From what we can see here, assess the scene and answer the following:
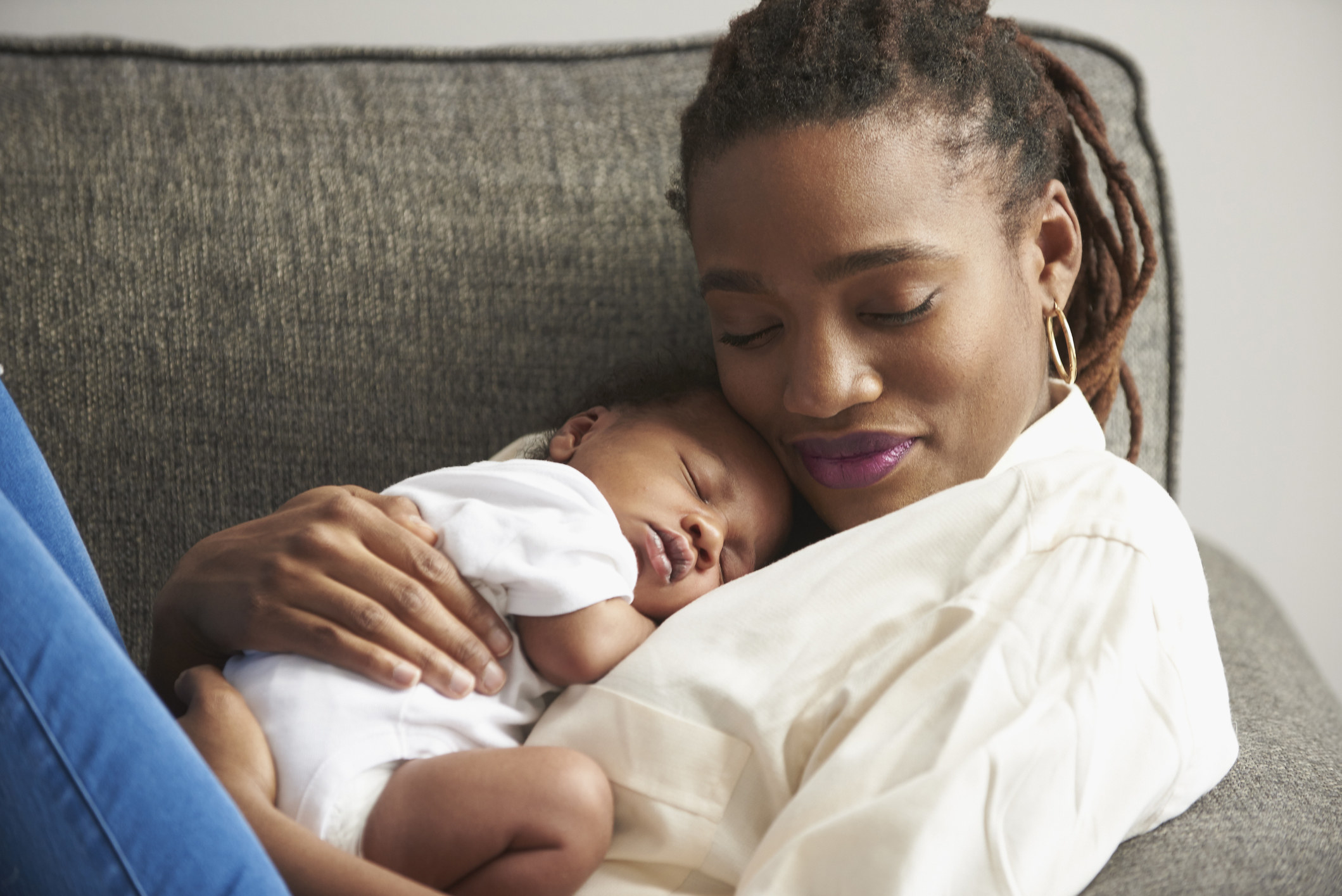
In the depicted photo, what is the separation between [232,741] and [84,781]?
175 millimetres

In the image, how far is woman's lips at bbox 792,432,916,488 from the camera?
3.25 feet

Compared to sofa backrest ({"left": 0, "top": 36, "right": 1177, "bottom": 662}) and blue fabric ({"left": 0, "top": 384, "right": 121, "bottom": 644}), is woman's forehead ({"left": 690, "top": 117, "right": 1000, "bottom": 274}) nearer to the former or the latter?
sofa backrest ({"left": 0, "top": 36, "right": 1177, "bottom": 662})

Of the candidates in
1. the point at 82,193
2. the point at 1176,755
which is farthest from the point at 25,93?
the point at 1176,755

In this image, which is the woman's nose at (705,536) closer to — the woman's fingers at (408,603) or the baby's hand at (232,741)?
the woman's fingers at (408,603)

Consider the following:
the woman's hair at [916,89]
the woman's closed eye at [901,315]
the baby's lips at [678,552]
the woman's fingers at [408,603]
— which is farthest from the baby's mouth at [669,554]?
the woman's hair at [916,89]

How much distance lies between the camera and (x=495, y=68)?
1429mm

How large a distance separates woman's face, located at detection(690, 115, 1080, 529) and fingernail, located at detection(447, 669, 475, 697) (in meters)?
0.38

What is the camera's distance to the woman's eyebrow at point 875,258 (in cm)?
92

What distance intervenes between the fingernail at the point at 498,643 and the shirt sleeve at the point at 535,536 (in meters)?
0.02

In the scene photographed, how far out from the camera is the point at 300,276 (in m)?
1.28

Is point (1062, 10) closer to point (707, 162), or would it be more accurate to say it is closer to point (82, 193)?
point (707, 162)

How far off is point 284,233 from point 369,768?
0.75 meters

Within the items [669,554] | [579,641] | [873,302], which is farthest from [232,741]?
[873,302]

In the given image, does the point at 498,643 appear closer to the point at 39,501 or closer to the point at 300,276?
the point at 39,501
